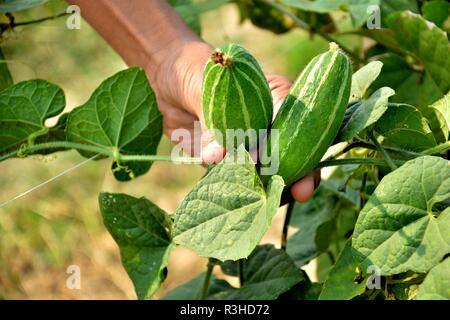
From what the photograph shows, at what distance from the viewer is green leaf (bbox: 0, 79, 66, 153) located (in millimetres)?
1009

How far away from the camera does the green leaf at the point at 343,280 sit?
0.86 m

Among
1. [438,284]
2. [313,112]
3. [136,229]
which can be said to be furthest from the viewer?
[136,229]

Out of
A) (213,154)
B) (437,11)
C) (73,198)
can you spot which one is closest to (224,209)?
(213,154)

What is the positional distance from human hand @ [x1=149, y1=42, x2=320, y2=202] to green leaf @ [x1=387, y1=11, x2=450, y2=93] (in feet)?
0.59

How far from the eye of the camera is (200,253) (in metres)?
0.77

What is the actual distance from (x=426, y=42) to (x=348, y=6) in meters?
0.20

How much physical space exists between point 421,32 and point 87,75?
6.63ft

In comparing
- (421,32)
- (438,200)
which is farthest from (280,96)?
(438,200)

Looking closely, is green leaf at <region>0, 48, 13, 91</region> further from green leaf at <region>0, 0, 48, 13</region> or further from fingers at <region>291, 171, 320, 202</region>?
fingers at <region>291, 171, 320, 202</region>

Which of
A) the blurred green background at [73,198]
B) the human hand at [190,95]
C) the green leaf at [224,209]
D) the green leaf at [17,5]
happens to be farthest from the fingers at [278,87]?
the blurred green background at [73,198]

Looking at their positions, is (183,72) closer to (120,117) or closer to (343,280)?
(120,117)

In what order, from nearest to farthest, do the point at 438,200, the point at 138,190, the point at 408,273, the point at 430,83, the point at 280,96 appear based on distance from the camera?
the point at 438,200 < the point at 408,273 < the point at 280,96 < the point at 430,83 < the point at 138,190

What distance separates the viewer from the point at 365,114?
0.84 metres
